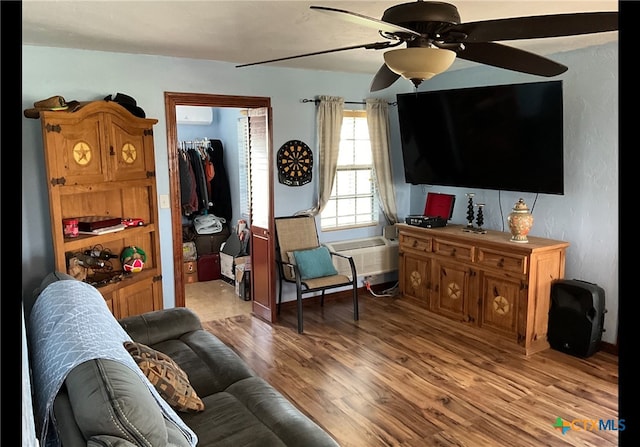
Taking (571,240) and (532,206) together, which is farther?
(532,206)

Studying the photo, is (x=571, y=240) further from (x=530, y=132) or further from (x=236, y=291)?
(x=236, y=291)

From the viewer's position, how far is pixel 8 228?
1.10 ft

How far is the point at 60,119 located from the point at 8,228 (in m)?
3.29

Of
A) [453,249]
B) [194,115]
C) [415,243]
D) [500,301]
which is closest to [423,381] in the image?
[500,301]

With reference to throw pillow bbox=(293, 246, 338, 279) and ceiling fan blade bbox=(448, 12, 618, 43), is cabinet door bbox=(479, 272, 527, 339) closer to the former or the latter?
throw pillow bbox=(293, 246, 338, 279)

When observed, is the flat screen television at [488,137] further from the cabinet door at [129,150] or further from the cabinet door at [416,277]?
the cabinet door at [129,150]

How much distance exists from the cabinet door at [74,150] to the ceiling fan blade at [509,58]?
2.51m

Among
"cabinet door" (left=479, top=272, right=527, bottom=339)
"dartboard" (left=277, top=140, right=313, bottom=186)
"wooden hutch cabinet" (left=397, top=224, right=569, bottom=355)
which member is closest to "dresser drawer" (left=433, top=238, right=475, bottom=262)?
"wooden hutch cabinet" (left=397, top=224, right=569, bottom=355)

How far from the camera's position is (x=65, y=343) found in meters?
1.87

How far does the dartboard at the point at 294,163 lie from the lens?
4.89 m

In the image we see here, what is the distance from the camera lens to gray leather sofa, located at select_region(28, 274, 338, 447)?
1527 millimetres

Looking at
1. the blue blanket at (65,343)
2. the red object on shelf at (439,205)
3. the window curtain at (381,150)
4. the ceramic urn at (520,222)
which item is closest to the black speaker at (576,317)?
the ceramic urn at (520,222)

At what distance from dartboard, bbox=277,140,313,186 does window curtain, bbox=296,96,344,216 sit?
138 mm
